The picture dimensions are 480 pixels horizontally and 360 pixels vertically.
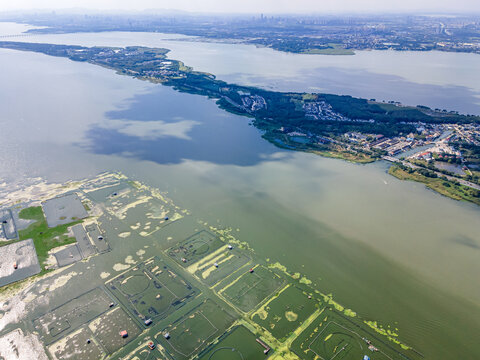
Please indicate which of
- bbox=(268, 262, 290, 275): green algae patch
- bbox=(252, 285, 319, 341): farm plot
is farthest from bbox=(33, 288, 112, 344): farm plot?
bbox=(268, 262, 290, 275): green algae patch

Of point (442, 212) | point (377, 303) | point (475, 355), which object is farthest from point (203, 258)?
point (442, 212)

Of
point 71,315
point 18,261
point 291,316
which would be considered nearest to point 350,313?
point 291,316

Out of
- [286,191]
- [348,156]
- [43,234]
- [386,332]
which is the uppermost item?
[348,156]

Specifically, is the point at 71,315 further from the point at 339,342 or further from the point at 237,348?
the point at 339,342

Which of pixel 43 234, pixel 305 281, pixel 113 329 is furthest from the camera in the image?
pixel 43 234

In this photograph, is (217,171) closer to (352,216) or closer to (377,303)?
(352,216)

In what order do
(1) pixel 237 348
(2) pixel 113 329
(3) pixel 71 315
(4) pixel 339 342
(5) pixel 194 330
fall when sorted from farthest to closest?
1. (3) pixel 71 315
2. (5) pixel 194 330
3. (2) pixel 113 329
4. (4) pixel 339 342
5. (1) pixel 237 348

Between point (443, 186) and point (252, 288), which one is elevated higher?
point (443, 186)

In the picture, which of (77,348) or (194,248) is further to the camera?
(194,248)
